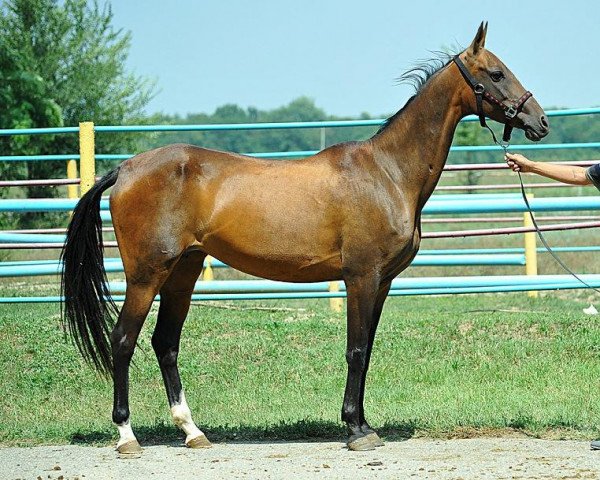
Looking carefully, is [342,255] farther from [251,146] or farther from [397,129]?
[251,146]

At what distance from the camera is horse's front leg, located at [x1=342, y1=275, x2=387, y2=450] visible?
247 inches

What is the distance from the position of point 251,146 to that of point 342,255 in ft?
→ 202

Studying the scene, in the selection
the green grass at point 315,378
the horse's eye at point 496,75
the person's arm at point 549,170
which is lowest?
the green grass at point 315,378

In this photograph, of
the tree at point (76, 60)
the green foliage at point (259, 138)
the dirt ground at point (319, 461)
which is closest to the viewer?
the dirt ground at point (319, 461)

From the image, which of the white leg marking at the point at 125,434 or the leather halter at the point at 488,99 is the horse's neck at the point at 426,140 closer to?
the leather halter at the point at 488,99

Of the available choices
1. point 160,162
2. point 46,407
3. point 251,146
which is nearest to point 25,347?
point 46,407

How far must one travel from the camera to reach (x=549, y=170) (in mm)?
6227

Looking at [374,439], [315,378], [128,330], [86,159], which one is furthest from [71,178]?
[374,439]

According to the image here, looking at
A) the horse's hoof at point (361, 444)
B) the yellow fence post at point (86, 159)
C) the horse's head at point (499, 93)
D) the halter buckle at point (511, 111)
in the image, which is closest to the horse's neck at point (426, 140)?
the horse's head at point (499, 93)

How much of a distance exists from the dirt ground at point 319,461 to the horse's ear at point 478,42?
2509mm

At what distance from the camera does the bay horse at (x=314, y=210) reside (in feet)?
20.7

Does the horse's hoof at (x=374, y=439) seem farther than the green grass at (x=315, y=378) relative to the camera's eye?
No

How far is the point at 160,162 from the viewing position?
6.49m

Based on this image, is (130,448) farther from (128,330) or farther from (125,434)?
(128,330)
